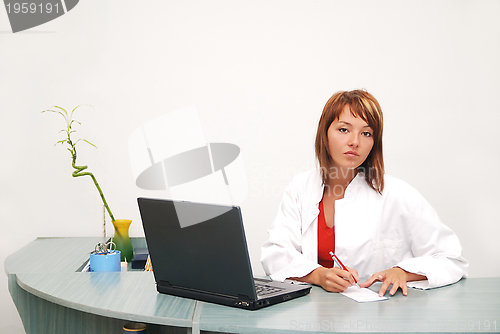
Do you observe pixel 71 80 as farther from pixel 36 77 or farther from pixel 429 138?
pixel 429 138

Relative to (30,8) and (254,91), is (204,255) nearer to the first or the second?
(254,91)

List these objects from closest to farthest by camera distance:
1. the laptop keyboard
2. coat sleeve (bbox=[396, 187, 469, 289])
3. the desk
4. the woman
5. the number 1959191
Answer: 1. the desk
2. the laptop keyboard
3. coat sleeve (bbox=[396, 187, 469, 289])
4. the woman
5. the number 1959191

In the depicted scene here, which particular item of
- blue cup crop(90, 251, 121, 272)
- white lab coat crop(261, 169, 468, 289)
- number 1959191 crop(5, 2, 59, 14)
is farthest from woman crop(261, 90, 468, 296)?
number 1959191 crop(5, 2, 59, 14)

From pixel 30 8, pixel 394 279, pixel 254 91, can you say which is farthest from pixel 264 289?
pixel 30 8

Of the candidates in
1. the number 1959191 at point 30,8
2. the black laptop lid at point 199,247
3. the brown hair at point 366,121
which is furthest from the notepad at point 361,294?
the number 1959191 at point 30,8

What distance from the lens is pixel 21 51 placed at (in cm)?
252

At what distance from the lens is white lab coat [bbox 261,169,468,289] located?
5.15 ft

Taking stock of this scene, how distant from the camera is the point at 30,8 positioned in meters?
2.55

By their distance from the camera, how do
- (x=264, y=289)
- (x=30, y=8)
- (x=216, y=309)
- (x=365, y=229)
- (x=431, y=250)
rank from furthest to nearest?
(x=30, y=8)
(x=365, y=229)
(x=431, y=250)
(x=264, y=289)
(x=216, y=309)

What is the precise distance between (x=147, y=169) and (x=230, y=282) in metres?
1.56

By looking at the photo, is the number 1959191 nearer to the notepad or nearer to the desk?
the desk

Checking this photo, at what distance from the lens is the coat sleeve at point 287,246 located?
149cm

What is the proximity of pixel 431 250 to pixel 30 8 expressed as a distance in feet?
8.38

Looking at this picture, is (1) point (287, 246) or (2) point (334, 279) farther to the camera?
(1) point (287, 246)
